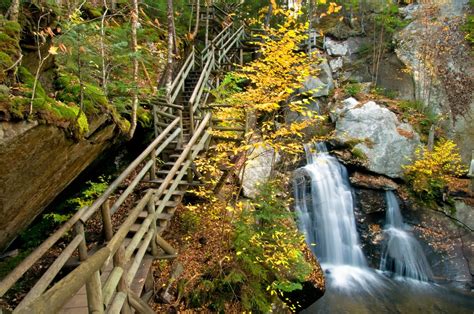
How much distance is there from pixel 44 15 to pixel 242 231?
5.33 m

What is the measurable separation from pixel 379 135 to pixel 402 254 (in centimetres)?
531

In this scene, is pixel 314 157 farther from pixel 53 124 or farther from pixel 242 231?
pixel 53 124

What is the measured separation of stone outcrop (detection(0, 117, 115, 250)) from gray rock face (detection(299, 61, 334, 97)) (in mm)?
13985

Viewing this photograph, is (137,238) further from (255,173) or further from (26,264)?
(255,173)

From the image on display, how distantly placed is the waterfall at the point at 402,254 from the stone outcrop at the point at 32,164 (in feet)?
36.4

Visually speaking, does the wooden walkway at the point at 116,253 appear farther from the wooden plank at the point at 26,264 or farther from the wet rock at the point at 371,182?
the wet rock at the point at 371,182

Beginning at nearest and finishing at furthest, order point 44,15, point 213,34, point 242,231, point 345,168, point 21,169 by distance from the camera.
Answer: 1. point 21,169
2. point 44,15
3. point 242,231
4. point 345,168
5. point 213,34

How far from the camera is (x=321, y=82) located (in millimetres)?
16922

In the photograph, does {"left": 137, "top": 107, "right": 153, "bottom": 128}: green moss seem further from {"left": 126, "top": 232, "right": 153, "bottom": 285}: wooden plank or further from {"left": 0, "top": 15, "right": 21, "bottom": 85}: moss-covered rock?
{"left": 0, "top": 15, "right": 21, "bottom": 85}: moss-covered rock

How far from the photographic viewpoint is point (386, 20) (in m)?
19.2

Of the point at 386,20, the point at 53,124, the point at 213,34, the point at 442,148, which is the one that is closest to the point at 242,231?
the point at 53,124

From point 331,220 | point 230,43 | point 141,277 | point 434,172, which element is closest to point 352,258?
point 331,220

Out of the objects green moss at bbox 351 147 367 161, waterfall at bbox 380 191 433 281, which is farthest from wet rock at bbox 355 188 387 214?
green moss at bbox 351 147 367 161

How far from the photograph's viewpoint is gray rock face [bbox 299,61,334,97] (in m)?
17.2
